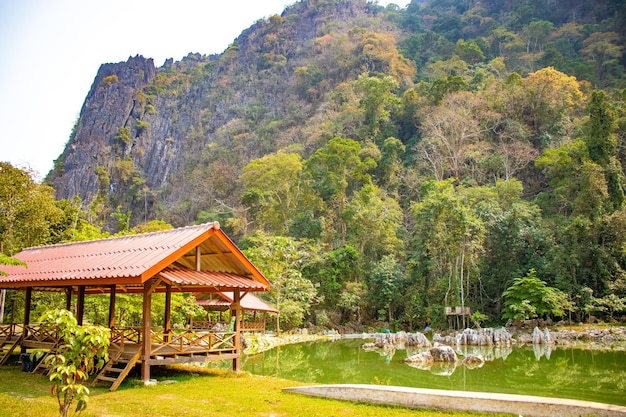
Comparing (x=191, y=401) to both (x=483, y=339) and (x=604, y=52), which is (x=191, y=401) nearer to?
(x=483, y=339)

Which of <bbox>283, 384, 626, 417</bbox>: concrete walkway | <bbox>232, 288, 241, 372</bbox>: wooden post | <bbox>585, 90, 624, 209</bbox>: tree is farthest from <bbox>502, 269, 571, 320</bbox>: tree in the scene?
<bbox>283, 384, 626, 417</bbox>: concrete walkway

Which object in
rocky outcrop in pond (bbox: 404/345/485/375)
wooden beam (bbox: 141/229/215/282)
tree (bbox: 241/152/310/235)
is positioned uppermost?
tree (bbox: 241/152/310/235)

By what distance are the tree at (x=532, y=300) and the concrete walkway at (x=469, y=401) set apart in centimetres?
1857

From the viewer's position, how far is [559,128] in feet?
118

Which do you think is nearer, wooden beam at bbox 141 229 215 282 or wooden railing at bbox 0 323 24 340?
wooden beam at bbox 141 229 215 282

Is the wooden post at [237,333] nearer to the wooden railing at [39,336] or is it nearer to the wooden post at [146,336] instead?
the wooden post at [146,336]

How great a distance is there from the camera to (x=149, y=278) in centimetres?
913

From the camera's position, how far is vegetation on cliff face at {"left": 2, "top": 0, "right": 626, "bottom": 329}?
90.7ft

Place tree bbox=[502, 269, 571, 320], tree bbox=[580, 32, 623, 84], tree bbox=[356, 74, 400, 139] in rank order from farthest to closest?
tree bbox=[580, 32, 623, 84] < tree bbox=[356, 74, 400, 139] < tree bbox=[502, 269, 571, 320]

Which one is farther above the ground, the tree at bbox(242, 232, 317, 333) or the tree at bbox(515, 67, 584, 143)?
the tree at bbox(515, 67, 584, 143)

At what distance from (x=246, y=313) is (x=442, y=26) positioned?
2052 inches

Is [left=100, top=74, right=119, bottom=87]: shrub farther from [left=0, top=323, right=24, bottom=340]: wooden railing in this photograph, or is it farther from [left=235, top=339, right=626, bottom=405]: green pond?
[left=0, top=323, right=24, bottom=340]: wooden railing

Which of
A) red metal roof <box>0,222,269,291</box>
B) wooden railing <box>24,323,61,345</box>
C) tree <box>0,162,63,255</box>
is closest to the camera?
red metal roof <box>0,222,269,291</box>

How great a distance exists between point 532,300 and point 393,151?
750 inches
